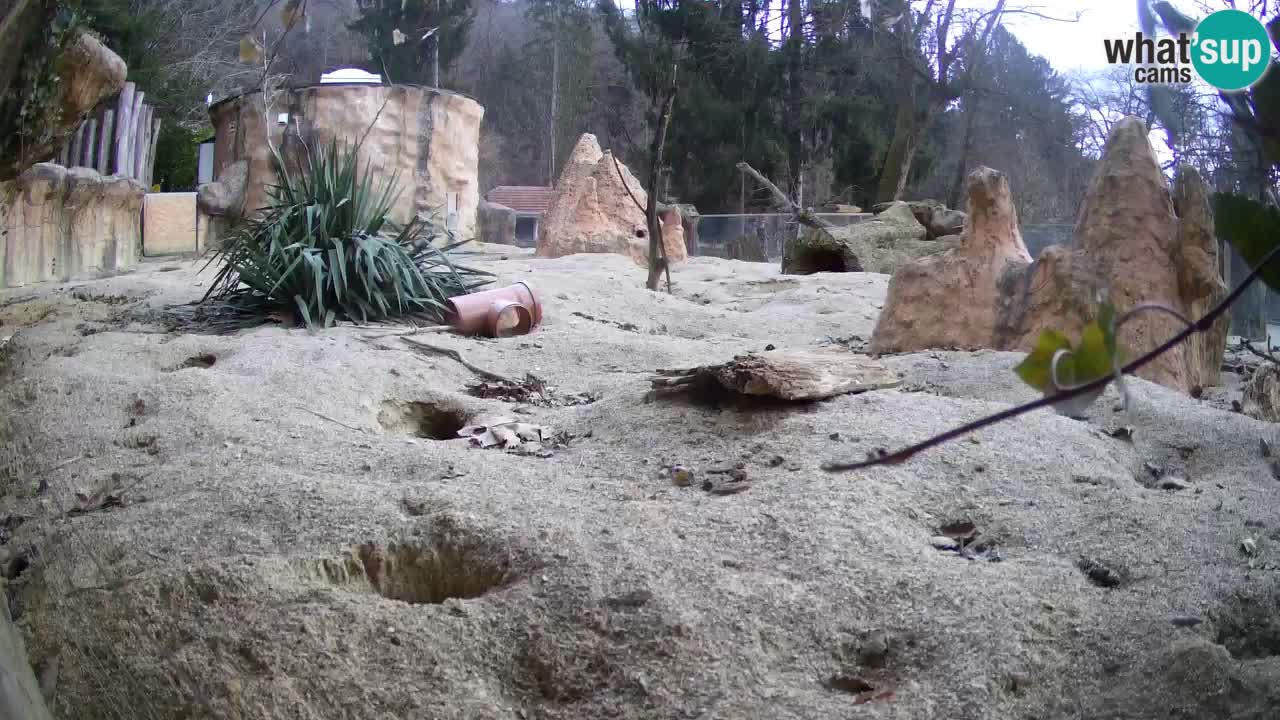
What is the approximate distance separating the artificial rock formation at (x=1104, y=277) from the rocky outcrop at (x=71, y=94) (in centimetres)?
337

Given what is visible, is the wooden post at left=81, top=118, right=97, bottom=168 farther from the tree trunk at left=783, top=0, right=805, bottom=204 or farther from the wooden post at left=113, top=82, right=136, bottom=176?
the tree trunk at left=783, top=0, right=805, bottom=204

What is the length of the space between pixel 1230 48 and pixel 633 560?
140cm

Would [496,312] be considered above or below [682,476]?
above

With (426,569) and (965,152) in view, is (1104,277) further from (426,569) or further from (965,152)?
(965,152)

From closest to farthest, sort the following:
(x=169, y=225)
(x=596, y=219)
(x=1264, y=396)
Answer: (x=1264, y=396), (x=596, y=219), (x=169, y=225)

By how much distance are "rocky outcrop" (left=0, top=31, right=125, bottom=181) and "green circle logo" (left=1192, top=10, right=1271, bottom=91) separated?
10.6 ft

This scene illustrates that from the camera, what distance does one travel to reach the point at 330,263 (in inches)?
201

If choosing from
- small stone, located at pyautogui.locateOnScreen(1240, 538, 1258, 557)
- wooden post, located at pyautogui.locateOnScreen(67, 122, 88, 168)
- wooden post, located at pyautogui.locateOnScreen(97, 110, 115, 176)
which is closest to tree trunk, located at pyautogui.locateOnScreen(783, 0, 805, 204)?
wooden post, located at pyautogui.locateOnScreen(97, 110, 115, 176)

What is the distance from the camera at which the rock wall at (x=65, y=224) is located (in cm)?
756

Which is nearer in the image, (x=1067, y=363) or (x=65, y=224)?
(x=1067, y=363)

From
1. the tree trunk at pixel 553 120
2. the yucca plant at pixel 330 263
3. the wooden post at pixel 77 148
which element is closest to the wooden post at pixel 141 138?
the wooden post at pixel 77 148

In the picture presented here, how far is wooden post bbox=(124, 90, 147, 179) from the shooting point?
32.7 feet

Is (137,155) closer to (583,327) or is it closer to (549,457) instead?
(583,327)

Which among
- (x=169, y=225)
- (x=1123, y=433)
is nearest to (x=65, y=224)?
(x=169, y=225)
